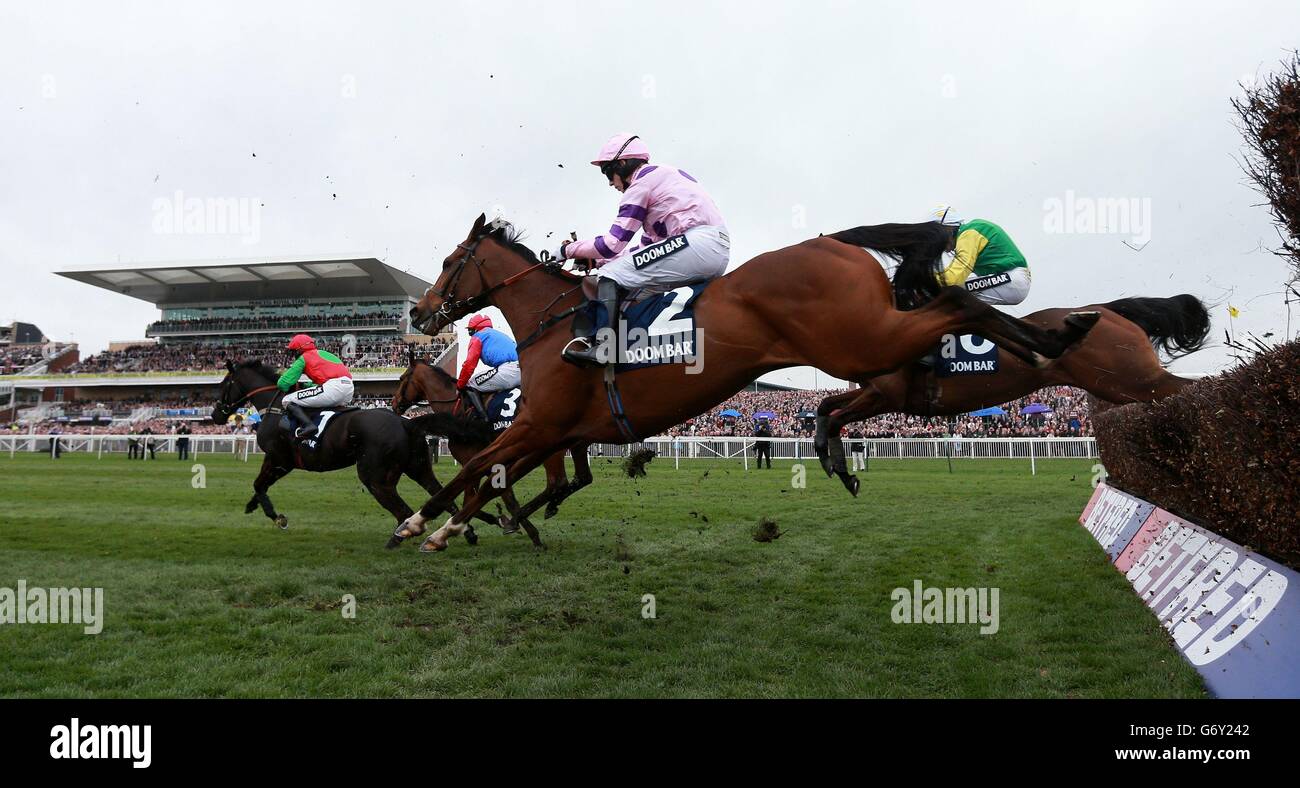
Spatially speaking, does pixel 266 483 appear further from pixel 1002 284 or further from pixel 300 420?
pixel 1002 284

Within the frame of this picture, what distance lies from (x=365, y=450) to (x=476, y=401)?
58.0 inches

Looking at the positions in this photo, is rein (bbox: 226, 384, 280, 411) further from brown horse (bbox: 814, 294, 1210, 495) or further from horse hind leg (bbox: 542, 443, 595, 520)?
brown horse (bbox: 814, 294, 1210, 495)

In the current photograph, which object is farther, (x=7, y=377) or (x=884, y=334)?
(x=7, y=377)

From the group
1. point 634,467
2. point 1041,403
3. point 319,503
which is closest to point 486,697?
point 634,467

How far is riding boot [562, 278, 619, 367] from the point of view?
418cm

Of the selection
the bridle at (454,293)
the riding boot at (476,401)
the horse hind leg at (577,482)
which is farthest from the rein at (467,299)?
the riding boot at (476,401)

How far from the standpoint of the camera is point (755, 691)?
3285mm

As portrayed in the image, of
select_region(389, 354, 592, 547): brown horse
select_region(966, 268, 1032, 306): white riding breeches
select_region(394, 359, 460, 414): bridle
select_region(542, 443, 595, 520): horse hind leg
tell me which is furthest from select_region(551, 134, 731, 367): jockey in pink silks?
select_region(394, 359, 460, 414): bridle

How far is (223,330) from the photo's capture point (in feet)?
196

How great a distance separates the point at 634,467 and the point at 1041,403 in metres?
24.5

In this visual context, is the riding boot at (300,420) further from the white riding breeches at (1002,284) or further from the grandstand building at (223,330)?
the grandstand building at (223,330)

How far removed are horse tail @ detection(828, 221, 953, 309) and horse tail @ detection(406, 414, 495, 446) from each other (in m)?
4.70

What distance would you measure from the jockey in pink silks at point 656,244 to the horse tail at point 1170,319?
12.1 ft
